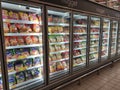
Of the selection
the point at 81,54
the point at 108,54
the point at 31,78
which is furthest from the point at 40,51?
the point at 108,54

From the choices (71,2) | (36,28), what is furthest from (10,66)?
(71,2)

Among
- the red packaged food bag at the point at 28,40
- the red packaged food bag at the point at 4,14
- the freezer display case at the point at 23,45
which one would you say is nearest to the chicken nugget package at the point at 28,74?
the freezer display case at the point at 23,45

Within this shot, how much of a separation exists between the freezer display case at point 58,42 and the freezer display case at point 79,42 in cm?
34

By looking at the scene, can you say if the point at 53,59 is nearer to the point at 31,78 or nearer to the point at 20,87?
the point at 31,78

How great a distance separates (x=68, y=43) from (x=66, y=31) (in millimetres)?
296

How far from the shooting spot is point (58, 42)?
261cm

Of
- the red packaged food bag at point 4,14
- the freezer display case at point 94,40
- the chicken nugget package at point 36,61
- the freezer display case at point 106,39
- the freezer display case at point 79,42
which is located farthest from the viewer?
the freezer display case at point 106,39

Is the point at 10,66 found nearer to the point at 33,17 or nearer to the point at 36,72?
the point at 36,72

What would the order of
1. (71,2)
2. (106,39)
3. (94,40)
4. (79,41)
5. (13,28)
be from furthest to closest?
(106,39), (94,40), (79,41), (71,2), (13,28)

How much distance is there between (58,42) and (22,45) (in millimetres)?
863

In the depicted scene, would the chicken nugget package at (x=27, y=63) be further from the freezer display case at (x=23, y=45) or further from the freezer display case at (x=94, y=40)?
the freezer display case at (x=94, y=40)

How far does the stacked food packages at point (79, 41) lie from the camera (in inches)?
120

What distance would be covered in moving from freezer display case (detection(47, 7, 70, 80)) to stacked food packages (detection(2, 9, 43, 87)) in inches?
12.3

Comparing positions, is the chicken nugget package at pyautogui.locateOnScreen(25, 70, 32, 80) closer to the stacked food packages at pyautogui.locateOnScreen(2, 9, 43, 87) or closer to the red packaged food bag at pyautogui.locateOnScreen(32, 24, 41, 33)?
the stacked food packages at pyautogui.locateOnScreen(2, 9, 43, 87)
